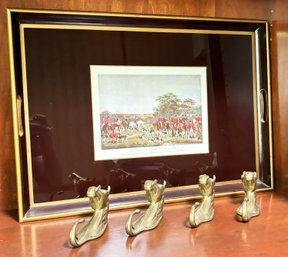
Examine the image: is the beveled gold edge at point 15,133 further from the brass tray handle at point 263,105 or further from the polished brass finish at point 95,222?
the brass tray handle at point 263,105

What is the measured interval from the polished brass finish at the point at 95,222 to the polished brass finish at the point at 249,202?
0.23 m

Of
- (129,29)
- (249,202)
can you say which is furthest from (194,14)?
(249,202)

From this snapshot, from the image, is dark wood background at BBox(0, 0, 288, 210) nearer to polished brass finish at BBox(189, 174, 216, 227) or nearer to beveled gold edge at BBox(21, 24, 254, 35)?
beveled gold edge at BBox(21, 24, 254, 35)

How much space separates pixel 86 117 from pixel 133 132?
0.10 metres

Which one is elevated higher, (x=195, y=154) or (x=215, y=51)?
(x=215, y=51)

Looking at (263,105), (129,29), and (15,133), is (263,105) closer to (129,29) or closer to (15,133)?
(129,29)

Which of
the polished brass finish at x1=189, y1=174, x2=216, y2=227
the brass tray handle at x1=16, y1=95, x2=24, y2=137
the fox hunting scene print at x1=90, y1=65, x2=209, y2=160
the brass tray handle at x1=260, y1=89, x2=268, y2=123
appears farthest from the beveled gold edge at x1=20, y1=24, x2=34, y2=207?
the brass tray handle at x1=260, y1=89, x2=268, y2=123

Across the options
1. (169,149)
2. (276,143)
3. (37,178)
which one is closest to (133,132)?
(169,149)

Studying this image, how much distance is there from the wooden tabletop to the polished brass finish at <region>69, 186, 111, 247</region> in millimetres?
10

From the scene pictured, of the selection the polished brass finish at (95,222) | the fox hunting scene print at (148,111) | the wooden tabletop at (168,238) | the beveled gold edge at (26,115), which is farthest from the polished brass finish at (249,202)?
the beveled gold edge at (26,115)

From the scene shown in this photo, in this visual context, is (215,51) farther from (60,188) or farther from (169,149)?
(60,188)

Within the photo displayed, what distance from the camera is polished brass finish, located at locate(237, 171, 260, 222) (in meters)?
0.60

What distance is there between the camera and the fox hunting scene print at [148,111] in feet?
2.26

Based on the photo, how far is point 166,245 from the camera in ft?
1.67
